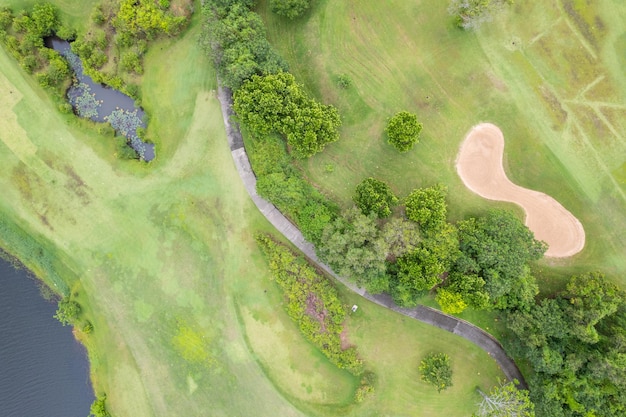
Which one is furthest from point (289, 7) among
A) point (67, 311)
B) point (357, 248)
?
point (67, 311)

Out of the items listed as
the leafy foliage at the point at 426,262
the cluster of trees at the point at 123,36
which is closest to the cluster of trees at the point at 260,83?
the cluster of trees at the point at 123,36

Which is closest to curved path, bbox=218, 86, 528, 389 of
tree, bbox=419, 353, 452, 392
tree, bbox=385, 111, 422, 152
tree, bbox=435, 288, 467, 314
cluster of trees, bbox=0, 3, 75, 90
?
tree, bbox=419, 353, 452, 392

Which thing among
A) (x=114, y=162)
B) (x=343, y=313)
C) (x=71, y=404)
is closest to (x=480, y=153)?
(x=343, y=313)

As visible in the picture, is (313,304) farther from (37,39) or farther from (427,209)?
(37,39)

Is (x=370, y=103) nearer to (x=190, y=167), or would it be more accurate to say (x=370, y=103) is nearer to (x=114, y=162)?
(x=190, y=167)

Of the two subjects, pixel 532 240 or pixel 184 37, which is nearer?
pixel 532 240

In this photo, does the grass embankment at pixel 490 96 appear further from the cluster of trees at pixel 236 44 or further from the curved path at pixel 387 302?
the curved path at pixel 387 302
